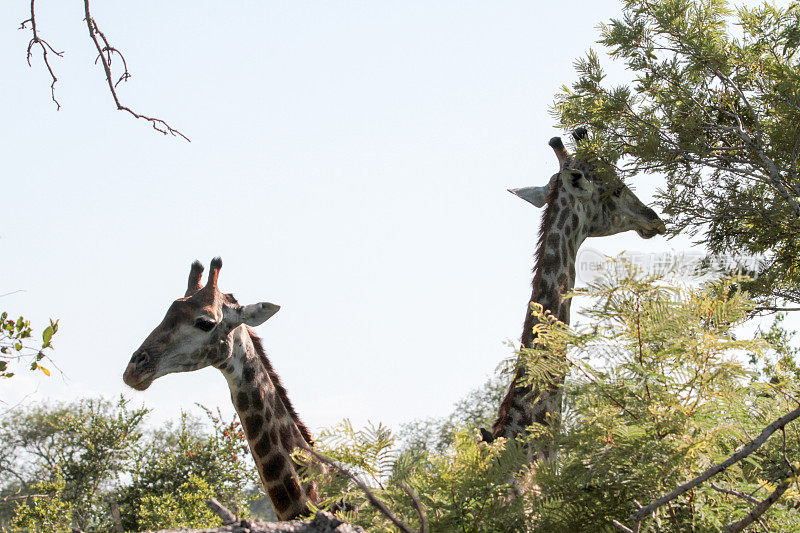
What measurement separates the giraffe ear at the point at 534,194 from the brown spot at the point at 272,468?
3.04m

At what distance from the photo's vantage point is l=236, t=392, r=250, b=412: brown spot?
522 centimetres

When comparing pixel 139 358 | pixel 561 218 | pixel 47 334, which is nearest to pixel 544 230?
pixel 561 218

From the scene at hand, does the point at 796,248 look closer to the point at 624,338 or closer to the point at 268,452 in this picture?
the point at 268,452

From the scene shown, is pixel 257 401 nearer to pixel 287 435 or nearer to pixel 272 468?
pixel 287 435

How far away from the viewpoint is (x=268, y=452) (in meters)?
5.09

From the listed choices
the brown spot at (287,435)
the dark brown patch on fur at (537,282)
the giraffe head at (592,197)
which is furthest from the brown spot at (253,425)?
the giraffe head at (592,197)

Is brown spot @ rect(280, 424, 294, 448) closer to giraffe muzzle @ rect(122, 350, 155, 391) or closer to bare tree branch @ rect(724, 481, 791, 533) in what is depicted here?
giraffe muzzle @ rect(122, 350, 155, 391)

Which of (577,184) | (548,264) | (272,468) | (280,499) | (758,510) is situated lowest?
(758,510)

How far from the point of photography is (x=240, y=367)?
537 centimetres

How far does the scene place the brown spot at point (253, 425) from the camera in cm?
515

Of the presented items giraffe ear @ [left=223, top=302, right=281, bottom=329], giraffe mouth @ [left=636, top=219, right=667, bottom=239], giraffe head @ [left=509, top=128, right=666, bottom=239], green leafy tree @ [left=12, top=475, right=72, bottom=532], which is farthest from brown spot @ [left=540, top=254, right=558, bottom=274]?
green leafy tree @ [left=12, top=475, right=72, bottom=532]

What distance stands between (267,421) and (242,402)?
21 cm

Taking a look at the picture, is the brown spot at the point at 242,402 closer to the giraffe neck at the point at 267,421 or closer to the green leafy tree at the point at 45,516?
the giraffe neck at the point at 267,421

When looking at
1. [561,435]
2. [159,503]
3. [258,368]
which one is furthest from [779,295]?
[159,503]
